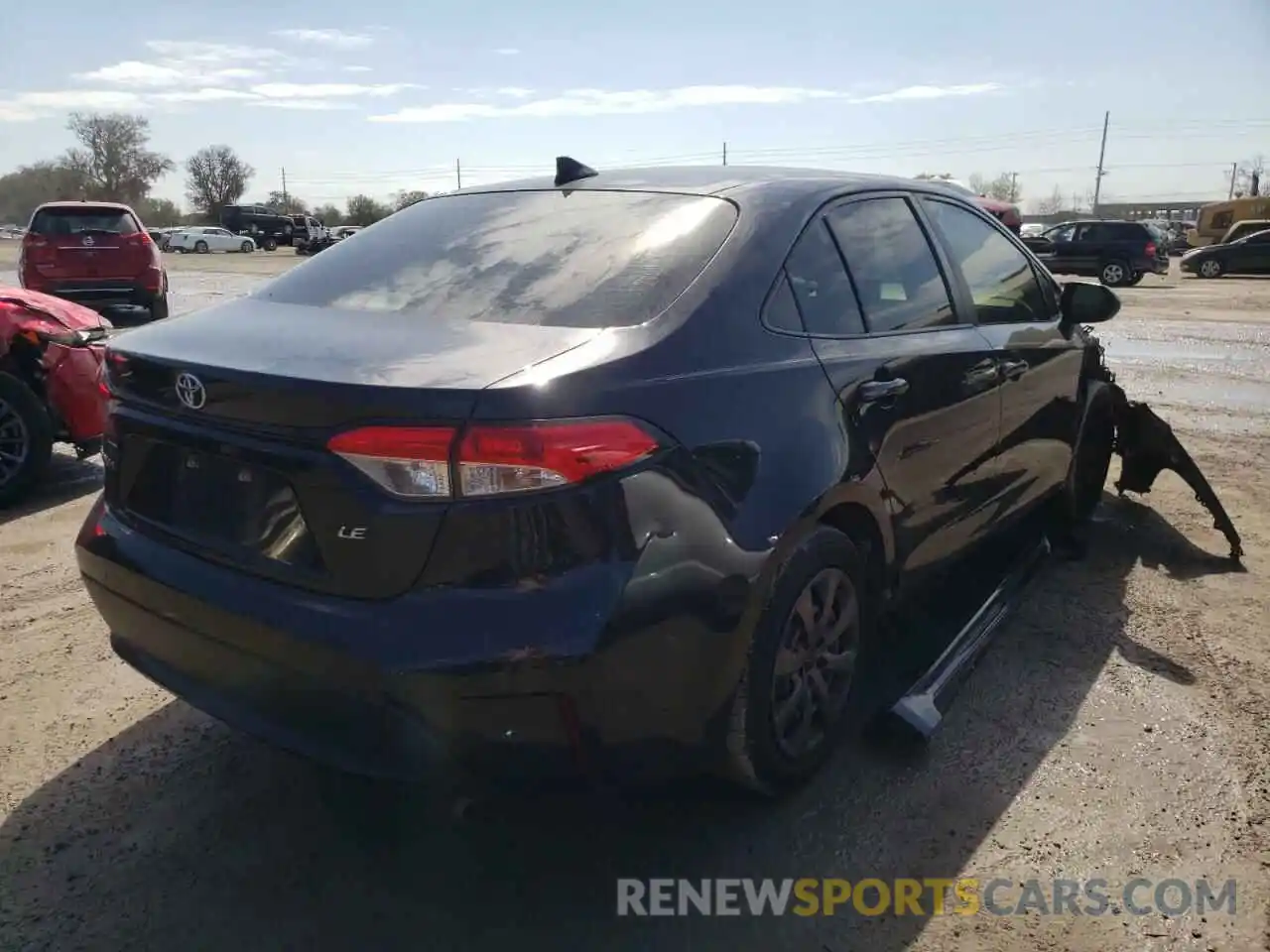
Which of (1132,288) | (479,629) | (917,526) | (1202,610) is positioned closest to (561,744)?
(479,629)

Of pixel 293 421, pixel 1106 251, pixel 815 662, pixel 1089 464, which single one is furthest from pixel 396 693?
pixel 1106 251

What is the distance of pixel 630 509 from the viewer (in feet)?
6.55

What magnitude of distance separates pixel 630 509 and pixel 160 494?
119 centimetres

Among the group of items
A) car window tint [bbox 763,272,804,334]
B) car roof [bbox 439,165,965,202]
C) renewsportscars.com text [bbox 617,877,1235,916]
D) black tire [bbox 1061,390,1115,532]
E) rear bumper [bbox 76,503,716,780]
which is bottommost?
renewsportscars.com text [bbox 617,877,1235,916]

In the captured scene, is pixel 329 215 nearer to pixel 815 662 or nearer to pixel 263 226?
pixel 263 226

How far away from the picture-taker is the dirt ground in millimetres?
2242

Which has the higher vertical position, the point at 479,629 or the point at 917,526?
the point at 479,629

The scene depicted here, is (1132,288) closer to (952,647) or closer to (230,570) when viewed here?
(952,647)

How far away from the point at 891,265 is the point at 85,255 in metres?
12.9

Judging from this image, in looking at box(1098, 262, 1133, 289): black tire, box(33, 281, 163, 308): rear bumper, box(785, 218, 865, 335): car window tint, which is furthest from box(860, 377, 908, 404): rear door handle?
box(1098, 262, 1133, 289): black tire

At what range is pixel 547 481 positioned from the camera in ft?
6.31

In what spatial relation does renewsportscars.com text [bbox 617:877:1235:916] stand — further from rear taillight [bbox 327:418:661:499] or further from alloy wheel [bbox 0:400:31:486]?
alloy wheel [bbox 0:400:31:486]

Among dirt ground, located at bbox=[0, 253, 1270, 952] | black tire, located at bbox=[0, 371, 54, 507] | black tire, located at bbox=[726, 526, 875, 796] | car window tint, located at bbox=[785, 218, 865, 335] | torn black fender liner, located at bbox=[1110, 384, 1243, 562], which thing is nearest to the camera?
dirt ground, located at bbox=[0, 253, 1270, 952]

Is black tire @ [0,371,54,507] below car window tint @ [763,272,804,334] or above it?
below
